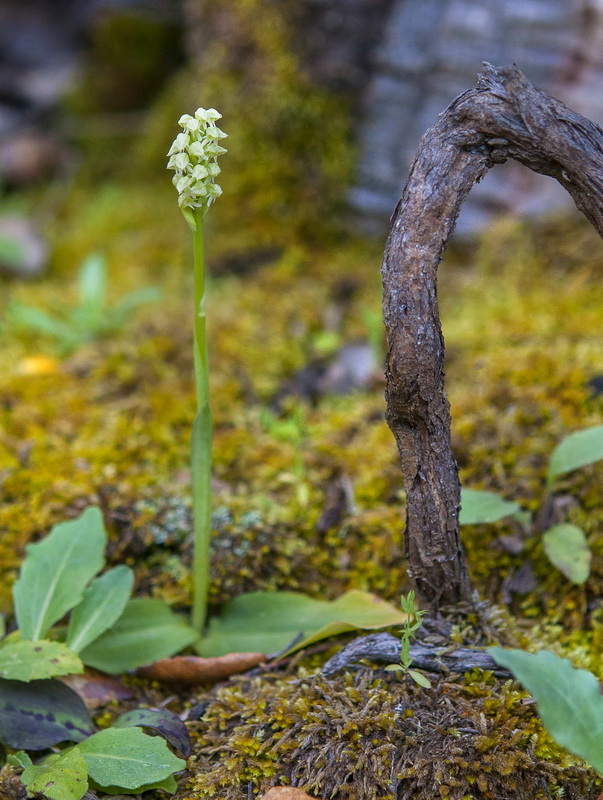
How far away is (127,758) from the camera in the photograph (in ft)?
4.88

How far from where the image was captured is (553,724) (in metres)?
1.20

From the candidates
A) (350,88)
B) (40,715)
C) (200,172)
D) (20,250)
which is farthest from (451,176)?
(20,250)

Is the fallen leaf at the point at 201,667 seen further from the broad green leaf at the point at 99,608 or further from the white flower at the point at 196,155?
the white flower at the point at 196,155

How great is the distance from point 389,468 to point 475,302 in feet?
4.32

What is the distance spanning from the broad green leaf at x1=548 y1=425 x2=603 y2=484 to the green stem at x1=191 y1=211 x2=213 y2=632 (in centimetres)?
103

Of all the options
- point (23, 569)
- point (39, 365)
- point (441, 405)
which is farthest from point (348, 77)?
point (23, 569)

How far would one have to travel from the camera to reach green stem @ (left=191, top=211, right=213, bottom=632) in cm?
170

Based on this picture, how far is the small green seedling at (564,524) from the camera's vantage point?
74.7 inches

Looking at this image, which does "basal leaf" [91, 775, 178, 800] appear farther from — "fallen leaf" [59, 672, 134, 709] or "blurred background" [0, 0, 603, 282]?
"blurred background" [0, 0, 603, 282]

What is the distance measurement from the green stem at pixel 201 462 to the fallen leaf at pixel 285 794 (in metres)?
0.58

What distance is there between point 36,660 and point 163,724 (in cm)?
35

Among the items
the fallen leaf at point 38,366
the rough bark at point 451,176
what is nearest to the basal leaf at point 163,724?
the rough bark at point 451,176

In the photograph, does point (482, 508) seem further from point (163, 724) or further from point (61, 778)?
point (61, 778)

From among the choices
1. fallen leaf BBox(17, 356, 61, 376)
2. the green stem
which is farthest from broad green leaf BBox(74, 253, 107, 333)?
the green stem
